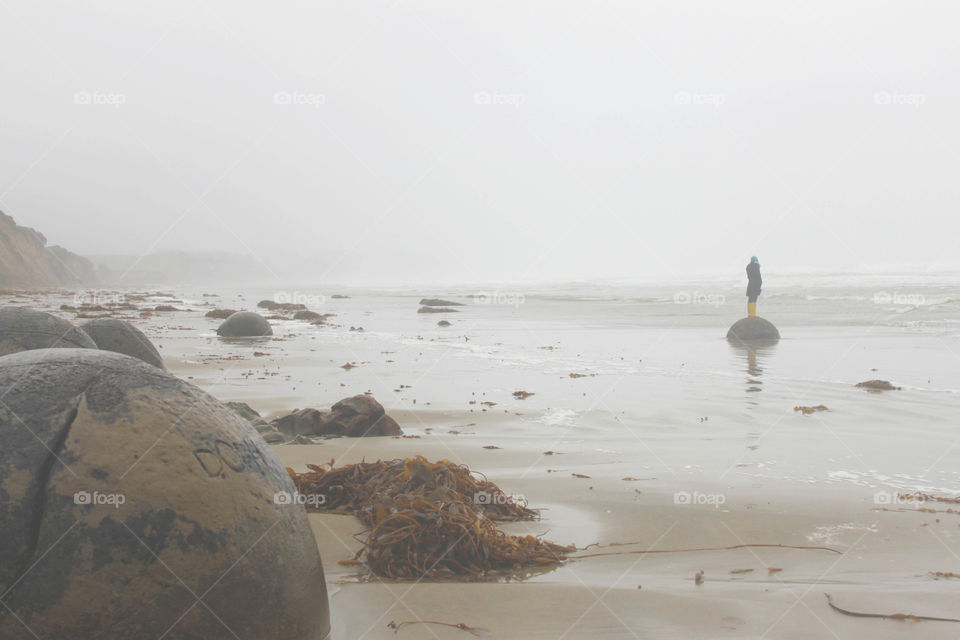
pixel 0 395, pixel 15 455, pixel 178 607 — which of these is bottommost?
pixel 178 607

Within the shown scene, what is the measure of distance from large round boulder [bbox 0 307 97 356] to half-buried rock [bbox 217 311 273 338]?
551 inches

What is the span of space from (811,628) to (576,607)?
973 millimetres

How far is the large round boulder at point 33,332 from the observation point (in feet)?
18.5

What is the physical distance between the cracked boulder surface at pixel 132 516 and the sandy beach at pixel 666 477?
58cm

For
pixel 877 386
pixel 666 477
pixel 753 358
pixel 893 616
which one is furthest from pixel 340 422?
pixel 753 358

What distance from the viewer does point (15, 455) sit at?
2525 millimetres

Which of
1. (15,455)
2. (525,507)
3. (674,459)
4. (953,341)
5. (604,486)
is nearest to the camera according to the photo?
(15,455)

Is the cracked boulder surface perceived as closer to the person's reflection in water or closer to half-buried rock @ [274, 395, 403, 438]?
half-buried rock @ [274, 395, 403, 438]

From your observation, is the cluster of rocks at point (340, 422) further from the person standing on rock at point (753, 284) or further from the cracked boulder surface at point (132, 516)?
the person standing on rock at point (753, 284)

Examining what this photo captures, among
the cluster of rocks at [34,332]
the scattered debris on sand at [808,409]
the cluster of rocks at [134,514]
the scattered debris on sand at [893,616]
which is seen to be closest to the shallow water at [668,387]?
the scattered debris on sand at [808,409]

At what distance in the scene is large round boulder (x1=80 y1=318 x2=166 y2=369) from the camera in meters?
8.30

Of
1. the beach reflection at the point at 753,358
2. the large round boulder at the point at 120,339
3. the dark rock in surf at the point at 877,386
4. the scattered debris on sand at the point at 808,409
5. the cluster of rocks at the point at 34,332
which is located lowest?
the beach reflection at the point at 753,358

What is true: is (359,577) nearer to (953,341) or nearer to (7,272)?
(953,341)

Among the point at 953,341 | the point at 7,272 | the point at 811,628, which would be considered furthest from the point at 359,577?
the point at 7,272
